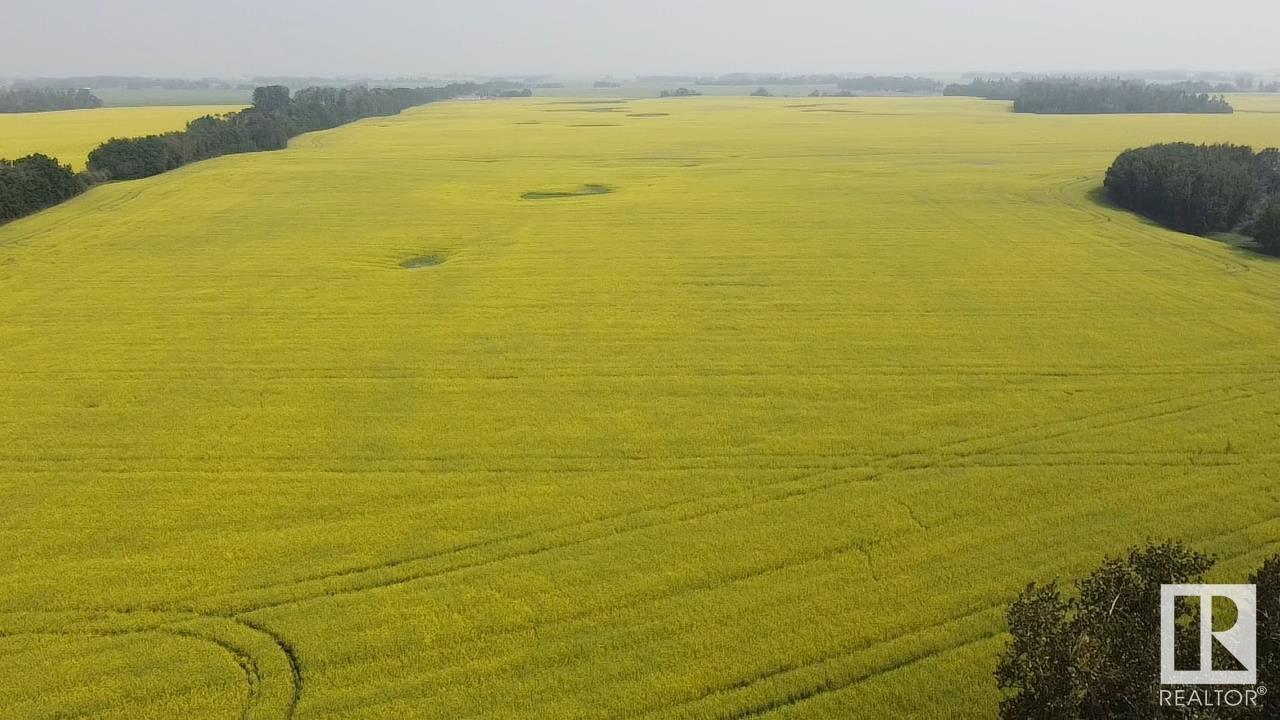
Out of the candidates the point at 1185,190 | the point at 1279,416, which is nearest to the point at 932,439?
the point at 1279,416

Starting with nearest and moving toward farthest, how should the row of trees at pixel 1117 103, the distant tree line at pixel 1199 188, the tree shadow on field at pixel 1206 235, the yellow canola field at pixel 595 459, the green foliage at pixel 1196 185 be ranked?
the yellow canola field at pixel 595 459 → the tree shadow on field at pixel 1206 235 → the distant tree line at pixel 1199 188 → the green foliage at pixel 1196 185 → the row of trees at pixel 1117 103

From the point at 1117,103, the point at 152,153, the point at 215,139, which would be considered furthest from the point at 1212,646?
the point at 1117,103

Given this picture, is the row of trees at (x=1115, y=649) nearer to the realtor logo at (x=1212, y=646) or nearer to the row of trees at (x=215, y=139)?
the realtor logo at (x=1212, y=646)

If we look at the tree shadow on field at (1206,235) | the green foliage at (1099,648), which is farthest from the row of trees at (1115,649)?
the tree shadow on field at (1206,235)

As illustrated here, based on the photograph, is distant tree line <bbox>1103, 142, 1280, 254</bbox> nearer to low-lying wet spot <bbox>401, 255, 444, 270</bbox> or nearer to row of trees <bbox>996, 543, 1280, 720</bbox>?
low-lying wet spot <bbox>401, 255, 444, 270</bbox>

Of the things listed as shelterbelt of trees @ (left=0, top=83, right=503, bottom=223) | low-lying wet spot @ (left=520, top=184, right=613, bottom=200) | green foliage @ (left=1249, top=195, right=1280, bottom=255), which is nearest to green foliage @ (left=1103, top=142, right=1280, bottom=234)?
green foliage @ (left=1249, top=195, right=1280, bottom=255)

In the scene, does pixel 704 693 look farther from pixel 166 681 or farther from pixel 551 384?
pixel 551 384

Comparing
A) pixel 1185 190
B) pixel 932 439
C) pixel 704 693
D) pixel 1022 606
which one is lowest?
pixel 704 693
